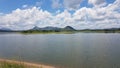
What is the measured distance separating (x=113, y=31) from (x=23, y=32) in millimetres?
68712

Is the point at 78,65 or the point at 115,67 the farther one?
the point at 78,65

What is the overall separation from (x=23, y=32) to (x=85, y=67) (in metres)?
148

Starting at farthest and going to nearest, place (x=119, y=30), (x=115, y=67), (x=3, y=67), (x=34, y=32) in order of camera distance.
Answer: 1. (x=34, y=32)
2. (x=119, y=30)
3. (x=115, y=67)
4. (x=3, y=67)

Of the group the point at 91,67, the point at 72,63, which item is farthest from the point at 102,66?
the point at 72,63

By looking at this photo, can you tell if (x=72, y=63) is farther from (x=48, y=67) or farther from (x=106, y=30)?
(x=106, y=30)

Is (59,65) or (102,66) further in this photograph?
(59,65)

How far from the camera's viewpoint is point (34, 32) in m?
157

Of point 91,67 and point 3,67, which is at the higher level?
point 3,67

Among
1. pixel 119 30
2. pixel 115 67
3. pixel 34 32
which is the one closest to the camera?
pixel 115 67

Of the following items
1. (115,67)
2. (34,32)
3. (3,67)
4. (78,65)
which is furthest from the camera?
(34,32)

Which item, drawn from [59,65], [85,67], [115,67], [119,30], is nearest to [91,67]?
[85,67]

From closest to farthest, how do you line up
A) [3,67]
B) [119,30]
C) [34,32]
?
[3,67] → [119,30] → [34,32]

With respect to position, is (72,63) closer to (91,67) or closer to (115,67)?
(91,67)

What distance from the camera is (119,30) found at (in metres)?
144
